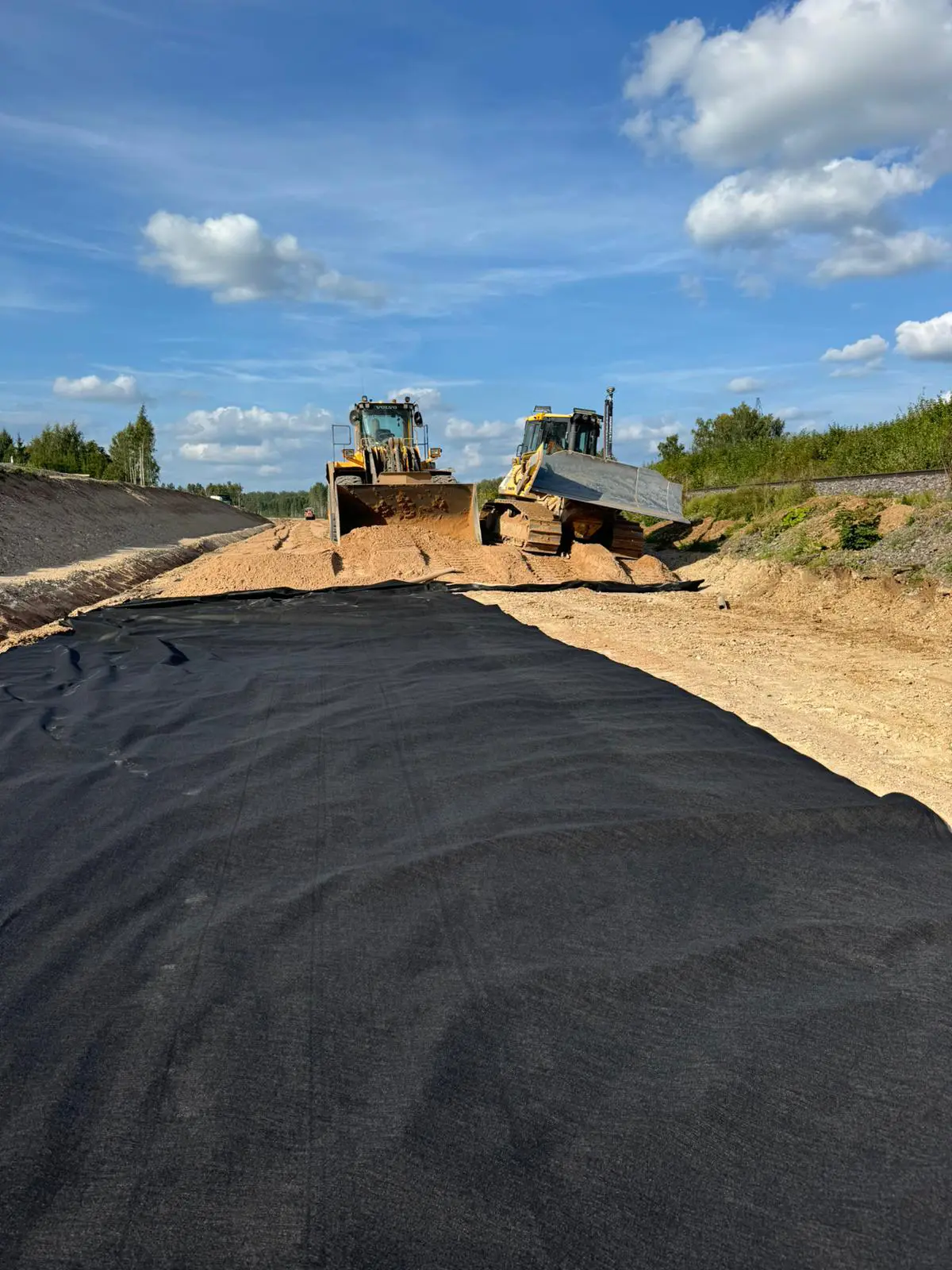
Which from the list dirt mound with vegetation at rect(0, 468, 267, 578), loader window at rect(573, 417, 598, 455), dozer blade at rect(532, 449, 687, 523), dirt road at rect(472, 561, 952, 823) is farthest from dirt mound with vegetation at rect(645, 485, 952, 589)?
dirt mound with vegetation at rect(0, 468, 267, 578)

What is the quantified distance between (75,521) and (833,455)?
17.3 m

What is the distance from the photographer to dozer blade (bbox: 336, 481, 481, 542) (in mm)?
13109

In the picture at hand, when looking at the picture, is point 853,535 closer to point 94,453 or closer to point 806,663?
point 806,663

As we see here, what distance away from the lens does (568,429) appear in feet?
51.2

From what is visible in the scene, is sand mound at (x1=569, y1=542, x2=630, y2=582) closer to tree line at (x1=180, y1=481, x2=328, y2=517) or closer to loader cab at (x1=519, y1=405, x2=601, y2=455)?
loader cab at (x1=519, y1=405, x2=601, y2=455)

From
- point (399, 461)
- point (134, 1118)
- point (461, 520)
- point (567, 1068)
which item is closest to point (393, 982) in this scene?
point (567, 1068)

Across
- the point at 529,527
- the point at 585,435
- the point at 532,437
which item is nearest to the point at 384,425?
the point at 532,437

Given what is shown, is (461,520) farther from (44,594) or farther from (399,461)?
(44,594)

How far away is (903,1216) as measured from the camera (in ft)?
5.01

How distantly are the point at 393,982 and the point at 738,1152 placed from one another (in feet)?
3.04

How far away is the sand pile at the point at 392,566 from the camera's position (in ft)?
36.2

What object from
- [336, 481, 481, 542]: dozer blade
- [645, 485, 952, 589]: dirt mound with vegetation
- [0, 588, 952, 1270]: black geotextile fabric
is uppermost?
[336, 481, 481, 542]: dozer blade

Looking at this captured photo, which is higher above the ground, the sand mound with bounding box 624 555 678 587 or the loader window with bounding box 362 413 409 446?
the loader window with bounding box 362 413 409 446

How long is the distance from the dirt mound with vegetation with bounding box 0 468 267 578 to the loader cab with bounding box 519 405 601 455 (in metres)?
8.03
